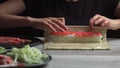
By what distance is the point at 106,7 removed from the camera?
2.15 m

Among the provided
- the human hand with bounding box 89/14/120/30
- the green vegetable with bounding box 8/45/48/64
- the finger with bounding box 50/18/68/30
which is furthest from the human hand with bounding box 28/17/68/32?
the green vegetable with bounding box 8/45/48/64

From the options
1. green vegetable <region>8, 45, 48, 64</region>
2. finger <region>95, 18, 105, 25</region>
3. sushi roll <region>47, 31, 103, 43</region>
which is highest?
finger <region>95, 18, 105, 25</region>

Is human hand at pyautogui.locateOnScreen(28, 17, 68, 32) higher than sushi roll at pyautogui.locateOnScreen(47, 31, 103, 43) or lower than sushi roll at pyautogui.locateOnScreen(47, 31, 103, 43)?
higher

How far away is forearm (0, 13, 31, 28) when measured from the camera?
1.83 meters

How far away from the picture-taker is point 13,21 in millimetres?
1920

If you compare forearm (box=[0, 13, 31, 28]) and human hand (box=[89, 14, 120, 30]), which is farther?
forearm (box=[0, 13, 31, 28])

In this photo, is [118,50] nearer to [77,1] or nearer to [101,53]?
[101,53]

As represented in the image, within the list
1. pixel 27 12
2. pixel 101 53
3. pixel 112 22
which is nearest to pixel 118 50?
pixel 101 53

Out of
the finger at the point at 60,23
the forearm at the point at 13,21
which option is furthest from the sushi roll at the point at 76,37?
the forearm at the point at 13,21

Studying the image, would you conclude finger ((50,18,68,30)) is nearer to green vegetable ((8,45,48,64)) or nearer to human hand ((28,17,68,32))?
human hand ((28,17,68,32))

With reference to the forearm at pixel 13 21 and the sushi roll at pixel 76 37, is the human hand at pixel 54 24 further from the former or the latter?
the forearm at pixel 13 21

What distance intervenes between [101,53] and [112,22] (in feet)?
1.59

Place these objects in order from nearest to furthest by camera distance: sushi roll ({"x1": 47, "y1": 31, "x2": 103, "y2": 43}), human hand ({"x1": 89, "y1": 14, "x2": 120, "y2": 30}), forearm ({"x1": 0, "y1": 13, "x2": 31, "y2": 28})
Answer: sushi roll ({"x1": 47, "y1": 31, "x2": 103, "y2": 43}) < human hand ({"x1": 89, "y1": 14, "x2": 120, "y2": 30}) < forearm ({"x1": 0, "y1": 13, "x2": 31, "y2": 28})

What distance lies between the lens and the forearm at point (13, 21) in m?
1.83
